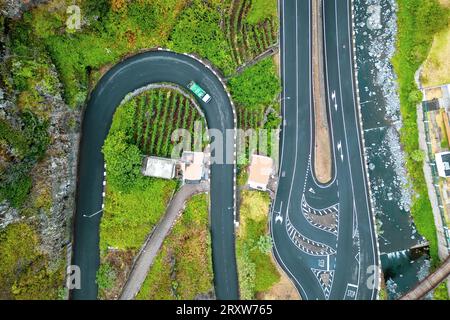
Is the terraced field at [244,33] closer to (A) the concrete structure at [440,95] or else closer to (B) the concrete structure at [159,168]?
(B) the concrete structure at [159,168]

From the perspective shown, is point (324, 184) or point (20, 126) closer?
point (20, 126)

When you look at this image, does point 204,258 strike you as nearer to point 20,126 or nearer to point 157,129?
point 157,129

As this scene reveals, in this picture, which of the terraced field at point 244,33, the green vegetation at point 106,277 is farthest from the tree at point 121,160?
the terraced field at point 244,33

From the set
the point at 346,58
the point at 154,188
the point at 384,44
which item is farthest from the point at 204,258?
the point at 384,44

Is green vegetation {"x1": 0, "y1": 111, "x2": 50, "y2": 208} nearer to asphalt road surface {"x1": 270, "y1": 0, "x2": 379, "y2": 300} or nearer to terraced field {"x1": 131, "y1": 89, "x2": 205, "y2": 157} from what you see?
terraced field {"x1": 131, "y1": 89, "x2": 205, "y2": 157}

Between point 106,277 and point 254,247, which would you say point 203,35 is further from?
point 106,277

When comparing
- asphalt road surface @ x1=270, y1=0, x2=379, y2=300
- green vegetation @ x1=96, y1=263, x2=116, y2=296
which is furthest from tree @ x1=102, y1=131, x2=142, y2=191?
asphalt road surface @ x1=270, y1=0, x2=379, y2=300

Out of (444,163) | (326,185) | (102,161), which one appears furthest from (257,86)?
(444,163)
